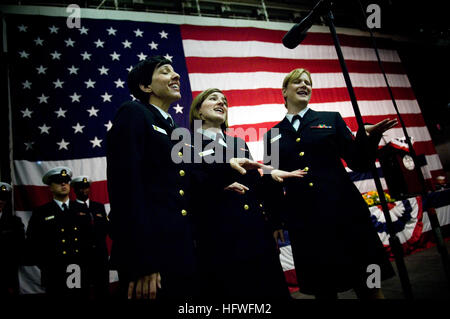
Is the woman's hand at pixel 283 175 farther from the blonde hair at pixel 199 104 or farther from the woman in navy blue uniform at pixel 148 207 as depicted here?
the blonde hair at pixel 199 104

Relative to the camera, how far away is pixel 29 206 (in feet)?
9.93

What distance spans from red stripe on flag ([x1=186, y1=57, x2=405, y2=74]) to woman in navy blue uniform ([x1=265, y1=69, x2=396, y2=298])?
3.15 m

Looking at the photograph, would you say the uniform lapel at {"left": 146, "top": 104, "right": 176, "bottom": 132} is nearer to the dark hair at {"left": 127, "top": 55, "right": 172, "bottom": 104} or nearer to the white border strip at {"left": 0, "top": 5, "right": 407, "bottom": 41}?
the dark hair at {"left": 127, "top": 55, "right": 172, "bottom": 104}

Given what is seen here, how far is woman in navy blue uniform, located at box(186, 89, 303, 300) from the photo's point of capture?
1024mm

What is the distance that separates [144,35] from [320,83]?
11.1 ft

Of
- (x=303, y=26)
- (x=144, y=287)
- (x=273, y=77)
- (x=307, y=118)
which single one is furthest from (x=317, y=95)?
(x=144, y=287)

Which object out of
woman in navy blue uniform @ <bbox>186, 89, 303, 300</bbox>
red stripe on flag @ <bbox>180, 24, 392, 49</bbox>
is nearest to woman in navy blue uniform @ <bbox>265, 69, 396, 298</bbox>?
woman in navy blue uniform @ <bbox>186, 89, 303, 300</bbox>

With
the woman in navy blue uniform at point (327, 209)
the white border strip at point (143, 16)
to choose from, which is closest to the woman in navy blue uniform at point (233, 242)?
the woman in navy blue uniform at point (327, 209)

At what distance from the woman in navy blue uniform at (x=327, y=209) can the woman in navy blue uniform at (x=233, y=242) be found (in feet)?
0.47

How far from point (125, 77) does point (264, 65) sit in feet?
8.11

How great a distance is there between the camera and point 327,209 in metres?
1.20

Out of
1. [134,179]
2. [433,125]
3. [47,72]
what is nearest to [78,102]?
[47,72]

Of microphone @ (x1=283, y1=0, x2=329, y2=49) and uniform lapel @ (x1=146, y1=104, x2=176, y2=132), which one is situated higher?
microphone @ (x1=283, y1=0, x2=329, y2=49)

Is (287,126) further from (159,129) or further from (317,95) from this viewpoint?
(317,95)
